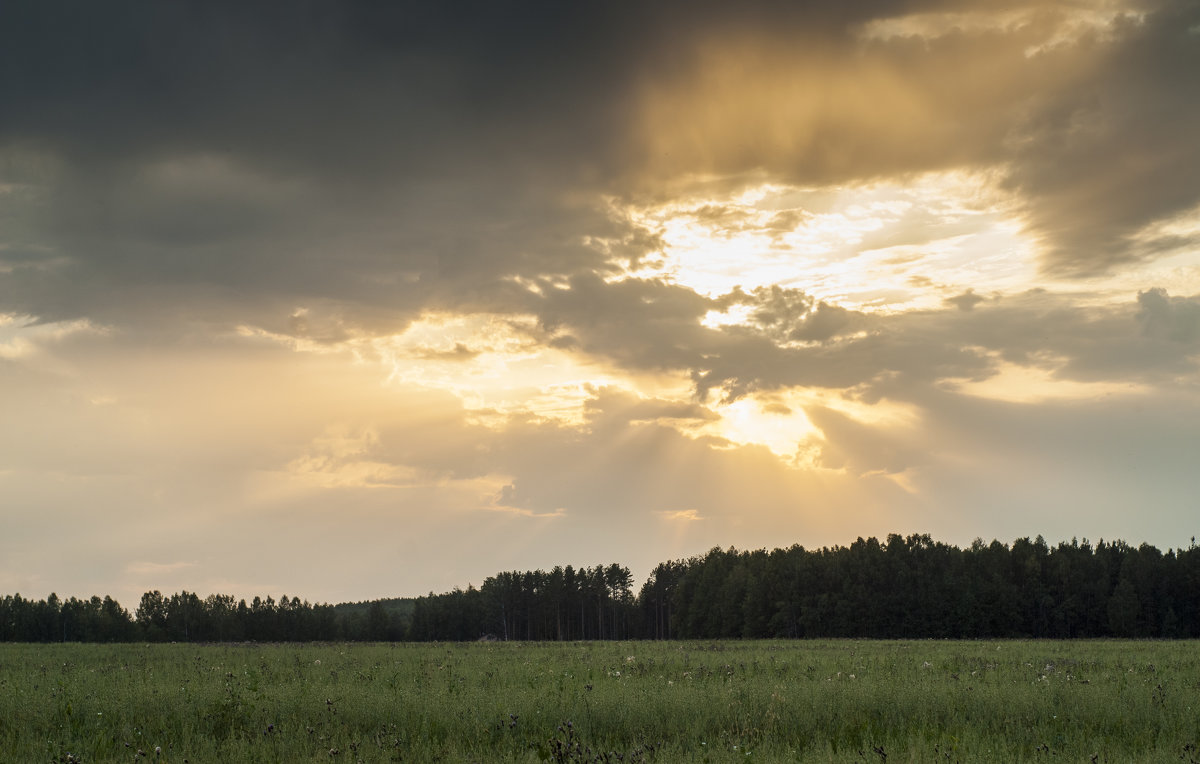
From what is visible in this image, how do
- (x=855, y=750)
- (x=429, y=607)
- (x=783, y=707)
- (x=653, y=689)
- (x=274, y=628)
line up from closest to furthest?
(x=855, y=750) → (x=783, y=707) → (x=653, y=689) → (x=274, y=628) → (x=429, y=607)

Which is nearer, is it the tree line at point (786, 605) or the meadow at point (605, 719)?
the meadow at point (605, 719)

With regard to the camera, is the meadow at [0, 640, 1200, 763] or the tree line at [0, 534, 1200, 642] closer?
the meadow at [0, 640, 1200, 763]

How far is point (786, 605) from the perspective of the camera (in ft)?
358

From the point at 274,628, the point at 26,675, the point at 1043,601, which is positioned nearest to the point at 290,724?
the point at 26,675

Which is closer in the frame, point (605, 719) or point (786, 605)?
point (605, 719)

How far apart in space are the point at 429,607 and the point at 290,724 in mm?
142004

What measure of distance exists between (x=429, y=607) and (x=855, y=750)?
146m

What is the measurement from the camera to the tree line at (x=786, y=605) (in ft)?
329

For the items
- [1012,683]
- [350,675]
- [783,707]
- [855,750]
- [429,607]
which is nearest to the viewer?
[855,750]

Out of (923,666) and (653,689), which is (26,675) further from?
(923,666)

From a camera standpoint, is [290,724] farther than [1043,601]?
No

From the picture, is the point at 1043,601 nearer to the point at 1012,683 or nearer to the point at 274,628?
the point at 1012,683

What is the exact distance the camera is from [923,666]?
2381 cm

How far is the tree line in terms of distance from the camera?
100 m
